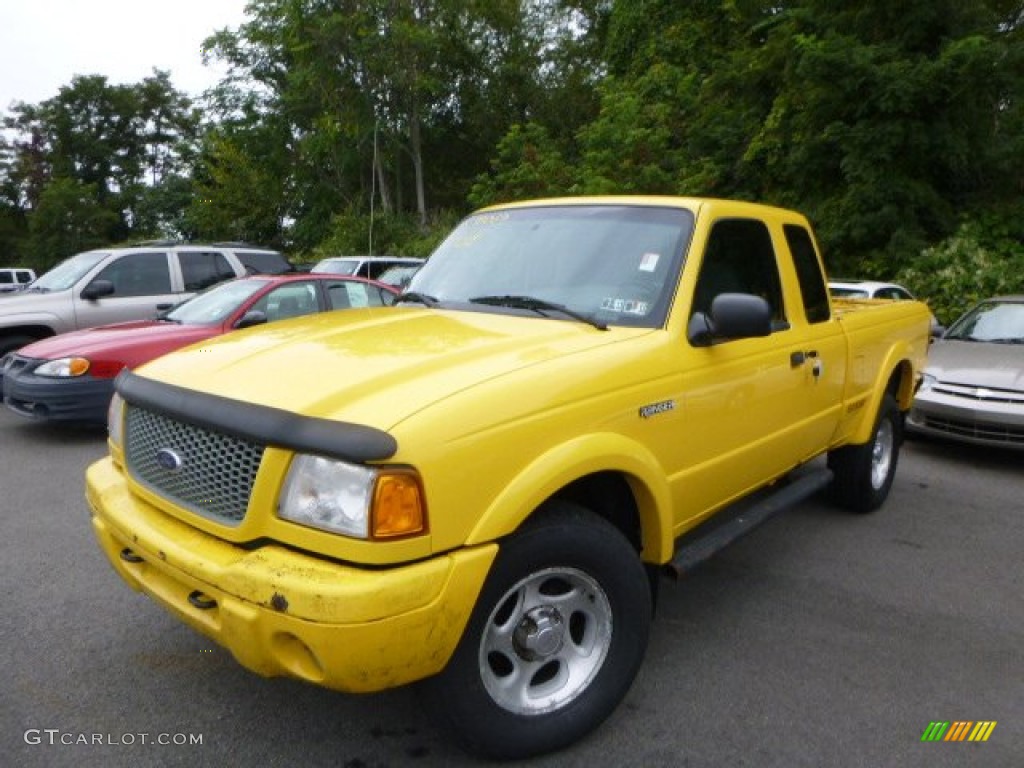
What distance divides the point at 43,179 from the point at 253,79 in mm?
23518

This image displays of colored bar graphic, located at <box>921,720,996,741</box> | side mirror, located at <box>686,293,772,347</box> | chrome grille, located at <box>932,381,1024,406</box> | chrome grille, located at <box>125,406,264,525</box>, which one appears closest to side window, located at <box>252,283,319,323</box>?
chrome grille, located at <box>125,406,264,525</box>

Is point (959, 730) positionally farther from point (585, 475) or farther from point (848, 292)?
point (848, 292)

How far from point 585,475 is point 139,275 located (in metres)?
8.48

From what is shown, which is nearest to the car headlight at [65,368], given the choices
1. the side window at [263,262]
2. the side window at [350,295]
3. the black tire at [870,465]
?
the side window at [350,295]

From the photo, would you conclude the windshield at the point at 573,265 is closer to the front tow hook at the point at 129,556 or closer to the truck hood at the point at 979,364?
the front tow hook at the point at 129,556

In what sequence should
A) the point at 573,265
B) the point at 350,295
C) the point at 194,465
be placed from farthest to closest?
the point at 350,295 < the point at 573,265 < the point at 194,465

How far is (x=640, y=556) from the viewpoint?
2998 mm

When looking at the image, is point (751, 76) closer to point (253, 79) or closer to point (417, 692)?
point (417, 692)

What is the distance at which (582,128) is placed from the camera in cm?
1955

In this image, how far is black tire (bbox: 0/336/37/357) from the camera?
8547mm

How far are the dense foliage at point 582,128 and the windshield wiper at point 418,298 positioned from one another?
12038 mm

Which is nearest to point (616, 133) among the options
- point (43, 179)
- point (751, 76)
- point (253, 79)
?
point (751, 76)

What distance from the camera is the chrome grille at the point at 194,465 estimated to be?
2.35 meters

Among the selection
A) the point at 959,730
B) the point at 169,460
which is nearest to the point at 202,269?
the point at 169,460
